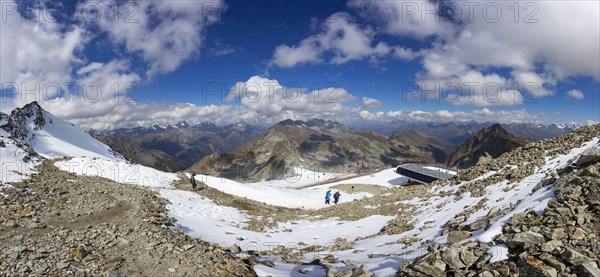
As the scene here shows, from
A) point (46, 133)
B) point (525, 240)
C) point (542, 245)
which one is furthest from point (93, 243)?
point (46, 133)

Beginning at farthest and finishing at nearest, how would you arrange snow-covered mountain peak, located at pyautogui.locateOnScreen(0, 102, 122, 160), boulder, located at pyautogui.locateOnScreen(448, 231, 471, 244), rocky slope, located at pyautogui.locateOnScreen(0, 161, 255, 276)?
snow-covered mountain peak, located at pyautogui.locateOnScreen(0, 102, 122, 160)
boulder, located at pyautogui.locateOnScreen(448, 231, 471, 244)
rocky slope, located at pyautogui.locateOnScreen(0, 161, 255, 276)

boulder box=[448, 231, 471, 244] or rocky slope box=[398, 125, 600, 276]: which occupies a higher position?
rocky slope box=[398, 125, 600, 276]

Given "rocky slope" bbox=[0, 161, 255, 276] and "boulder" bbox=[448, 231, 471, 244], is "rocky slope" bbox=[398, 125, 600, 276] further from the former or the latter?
"rocky slope" bbox=[0, 161, 255, 276]

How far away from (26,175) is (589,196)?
3261 centimetres

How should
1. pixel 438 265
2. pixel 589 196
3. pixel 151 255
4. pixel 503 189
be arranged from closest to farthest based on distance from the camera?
pixel 438 265 < pixel 589 196 < pixel 151 255 < pixel 503 189

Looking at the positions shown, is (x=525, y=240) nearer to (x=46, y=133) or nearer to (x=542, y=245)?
(x=542, y=245)

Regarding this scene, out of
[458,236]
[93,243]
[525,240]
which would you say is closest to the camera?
[525,240]

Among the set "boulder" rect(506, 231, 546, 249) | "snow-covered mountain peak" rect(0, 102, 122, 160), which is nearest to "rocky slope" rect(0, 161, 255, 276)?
"boulder" rect(506, 231, 546, 249)

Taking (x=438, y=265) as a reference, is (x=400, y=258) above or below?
below

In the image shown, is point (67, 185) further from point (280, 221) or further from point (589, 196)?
point (589, 196)

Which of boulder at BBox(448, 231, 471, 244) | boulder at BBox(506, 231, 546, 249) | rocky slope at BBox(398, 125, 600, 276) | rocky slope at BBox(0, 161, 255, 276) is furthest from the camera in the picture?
boulder at BBox(448, 231, 471, 244)

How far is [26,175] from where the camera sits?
2292 cm

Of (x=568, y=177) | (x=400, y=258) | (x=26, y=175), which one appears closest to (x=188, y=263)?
(x=400, y=258)

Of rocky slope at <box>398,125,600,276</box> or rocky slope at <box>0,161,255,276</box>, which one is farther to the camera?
rocky slope at <box>0,161,255,276</box>
